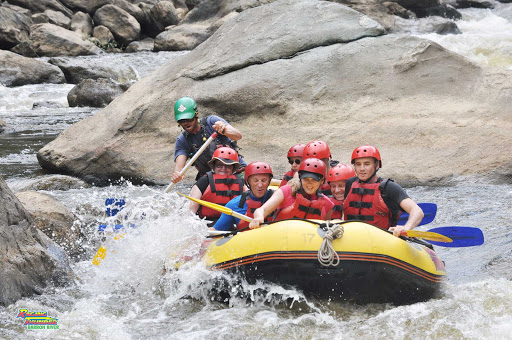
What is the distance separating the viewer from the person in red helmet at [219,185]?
5867 millimetres

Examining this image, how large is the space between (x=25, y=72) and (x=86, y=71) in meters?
1.87

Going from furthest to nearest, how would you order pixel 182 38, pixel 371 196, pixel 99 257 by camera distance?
pixel 182 38 → pixel 99 257 → pixel 371 196

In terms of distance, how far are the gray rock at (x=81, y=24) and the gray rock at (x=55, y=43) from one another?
279 cm

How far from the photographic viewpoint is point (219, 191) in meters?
5.87

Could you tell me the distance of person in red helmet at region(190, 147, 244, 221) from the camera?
19.2ft

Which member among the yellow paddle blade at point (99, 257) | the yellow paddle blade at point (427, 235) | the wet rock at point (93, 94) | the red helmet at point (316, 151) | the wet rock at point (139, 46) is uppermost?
the red helmet at point (316, 151)

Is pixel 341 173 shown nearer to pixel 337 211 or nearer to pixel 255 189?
pixel 337 211

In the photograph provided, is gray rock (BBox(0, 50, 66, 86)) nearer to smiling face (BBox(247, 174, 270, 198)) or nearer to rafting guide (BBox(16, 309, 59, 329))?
smiling face (BBox(247, 174, 270, 198))

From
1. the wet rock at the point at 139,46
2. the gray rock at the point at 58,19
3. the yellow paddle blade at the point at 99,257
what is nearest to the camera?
the yellow paddle blade at the point at 99,257

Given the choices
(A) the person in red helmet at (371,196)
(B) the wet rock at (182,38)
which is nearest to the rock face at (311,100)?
(A) the person in red helmet at (371,196)

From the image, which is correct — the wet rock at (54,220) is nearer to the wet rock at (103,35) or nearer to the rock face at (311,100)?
the rock face at (311,100)

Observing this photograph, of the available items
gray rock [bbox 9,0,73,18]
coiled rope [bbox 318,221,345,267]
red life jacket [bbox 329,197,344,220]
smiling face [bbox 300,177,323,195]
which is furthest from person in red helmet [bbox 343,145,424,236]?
gray rock [bbox 9,0,73,18]

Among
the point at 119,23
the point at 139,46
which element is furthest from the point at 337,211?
the point at 119,23

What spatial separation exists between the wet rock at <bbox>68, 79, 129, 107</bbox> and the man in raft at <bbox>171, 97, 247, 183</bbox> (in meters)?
11.0
